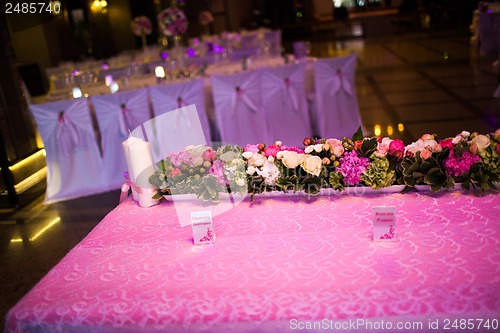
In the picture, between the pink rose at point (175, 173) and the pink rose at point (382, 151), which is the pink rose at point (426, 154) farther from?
the pink rose at point (175, 173)

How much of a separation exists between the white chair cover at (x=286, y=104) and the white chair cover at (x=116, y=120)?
45.8 inches

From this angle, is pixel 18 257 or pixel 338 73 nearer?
pixel 18 257

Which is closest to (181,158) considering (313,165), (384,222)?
(313,165)

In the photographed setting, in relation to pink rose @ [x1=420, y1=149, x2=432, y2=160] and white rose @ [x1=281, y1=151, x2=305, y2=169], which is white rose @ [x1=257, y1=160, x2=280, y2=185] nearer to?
white rose @ [x1=281, y1=151, x2=305, y2=169]

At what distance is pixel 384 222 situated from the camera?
5.23 ft

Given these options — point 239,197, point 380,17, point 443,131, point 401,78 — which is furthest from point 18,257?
point 380,17

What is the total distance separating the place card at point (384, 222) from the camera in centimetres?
158

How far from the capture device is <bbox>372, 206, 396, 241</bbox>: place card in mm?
1584

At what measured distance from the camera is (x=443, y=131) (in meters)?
4.77

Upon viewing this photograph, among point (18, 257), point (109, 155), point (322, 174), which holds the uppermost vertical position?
point (322, 174)

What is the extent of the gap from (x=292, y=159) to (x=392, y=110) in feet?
13.5

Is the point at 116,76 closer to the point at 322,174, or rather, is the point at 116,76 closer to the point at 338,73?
the point at 338,73

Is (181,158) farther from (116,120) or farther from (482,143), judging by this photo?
(116,120)

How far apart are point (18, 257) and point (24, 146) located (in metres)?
1.81
